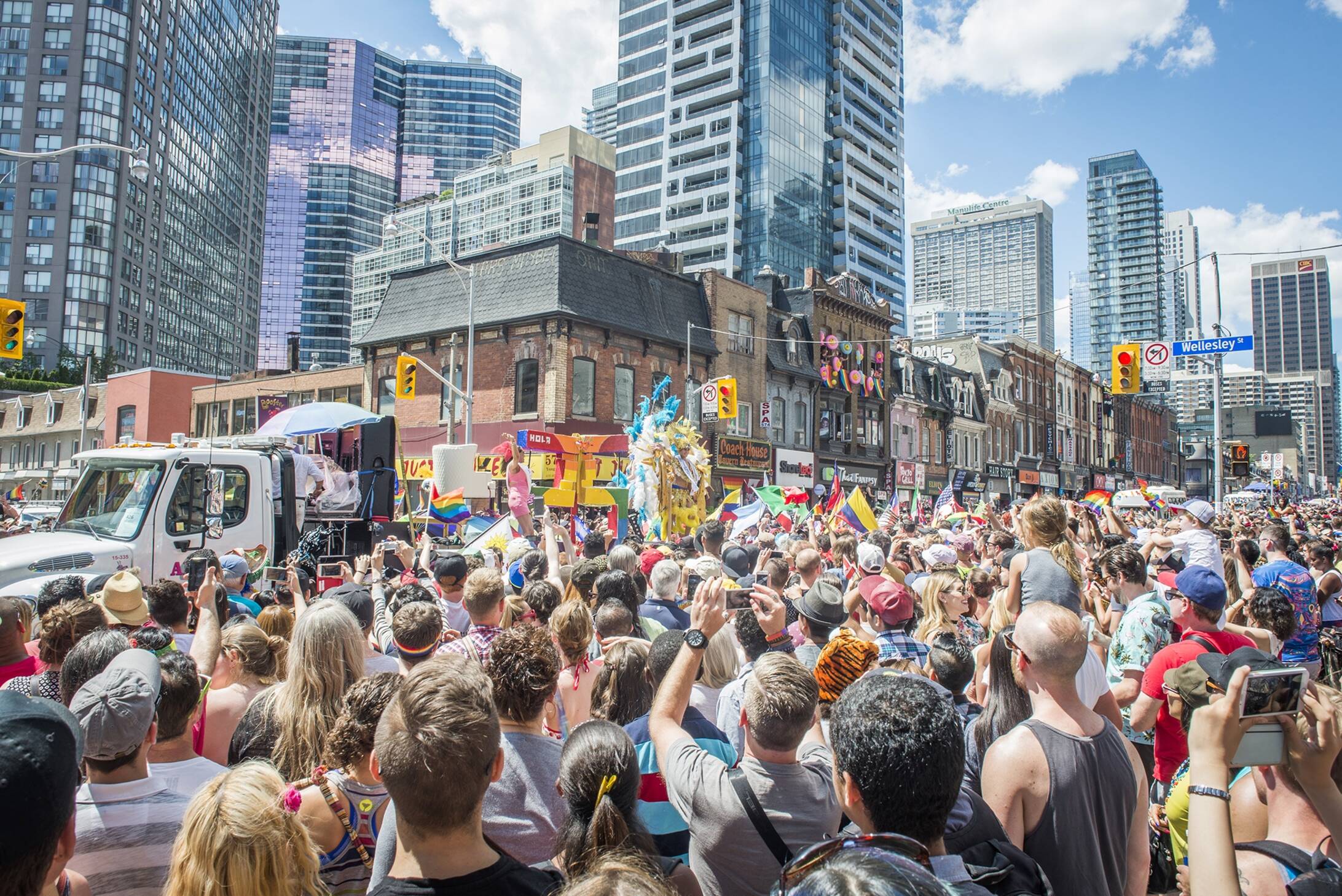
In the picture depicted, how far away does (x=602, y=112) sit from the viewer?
467 feet

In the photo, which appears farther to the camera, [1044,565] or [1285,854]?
[1044,565]

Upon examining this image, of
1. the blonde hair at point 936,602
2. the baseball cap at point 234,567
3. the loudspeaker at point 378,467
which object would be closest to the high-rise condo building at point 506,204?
the loudspeaker at point 378,467

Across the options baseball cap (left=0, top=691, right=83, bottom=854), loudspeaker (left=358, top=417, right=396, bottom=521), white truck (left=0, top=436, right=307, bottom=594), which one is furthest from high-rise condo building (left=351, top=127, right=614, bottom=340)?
baseball cap (left=0, top=691, right=83, bottom=854)

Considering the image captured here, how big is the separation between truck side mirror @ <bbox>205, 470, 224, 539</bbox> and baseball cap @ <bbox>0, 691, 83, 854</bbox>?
945 cm

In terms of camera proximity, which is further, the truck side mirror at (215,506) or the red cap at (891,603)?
the truck side mirror at (215,506)

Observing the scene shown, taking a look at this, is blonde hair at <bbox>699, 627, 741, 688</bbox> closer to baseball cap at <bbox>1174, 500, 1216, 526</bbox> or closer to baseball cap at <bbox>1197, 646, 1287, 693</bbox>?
baseball cap at <bbox>1197, 646, 1287, 693</bbox>

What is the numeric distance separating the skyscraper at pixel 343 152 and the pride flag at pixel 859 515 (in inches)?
5526

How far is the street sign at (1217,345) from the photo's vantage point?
59.6ft

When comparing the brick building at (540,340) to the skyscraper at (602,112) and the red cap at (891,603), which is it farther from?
the skyscraper at (602,112)

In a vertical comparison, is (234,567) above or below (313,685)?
above

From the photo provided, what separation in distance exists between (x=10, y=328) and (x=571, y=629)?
1570cm

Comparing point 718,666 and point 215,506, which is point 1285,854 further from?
point 215,506

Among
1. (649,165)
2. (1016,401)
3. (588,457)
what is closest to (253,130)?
(649,165)

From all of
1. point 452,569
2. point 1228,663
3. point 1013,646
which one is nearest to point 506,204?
point 452,569
